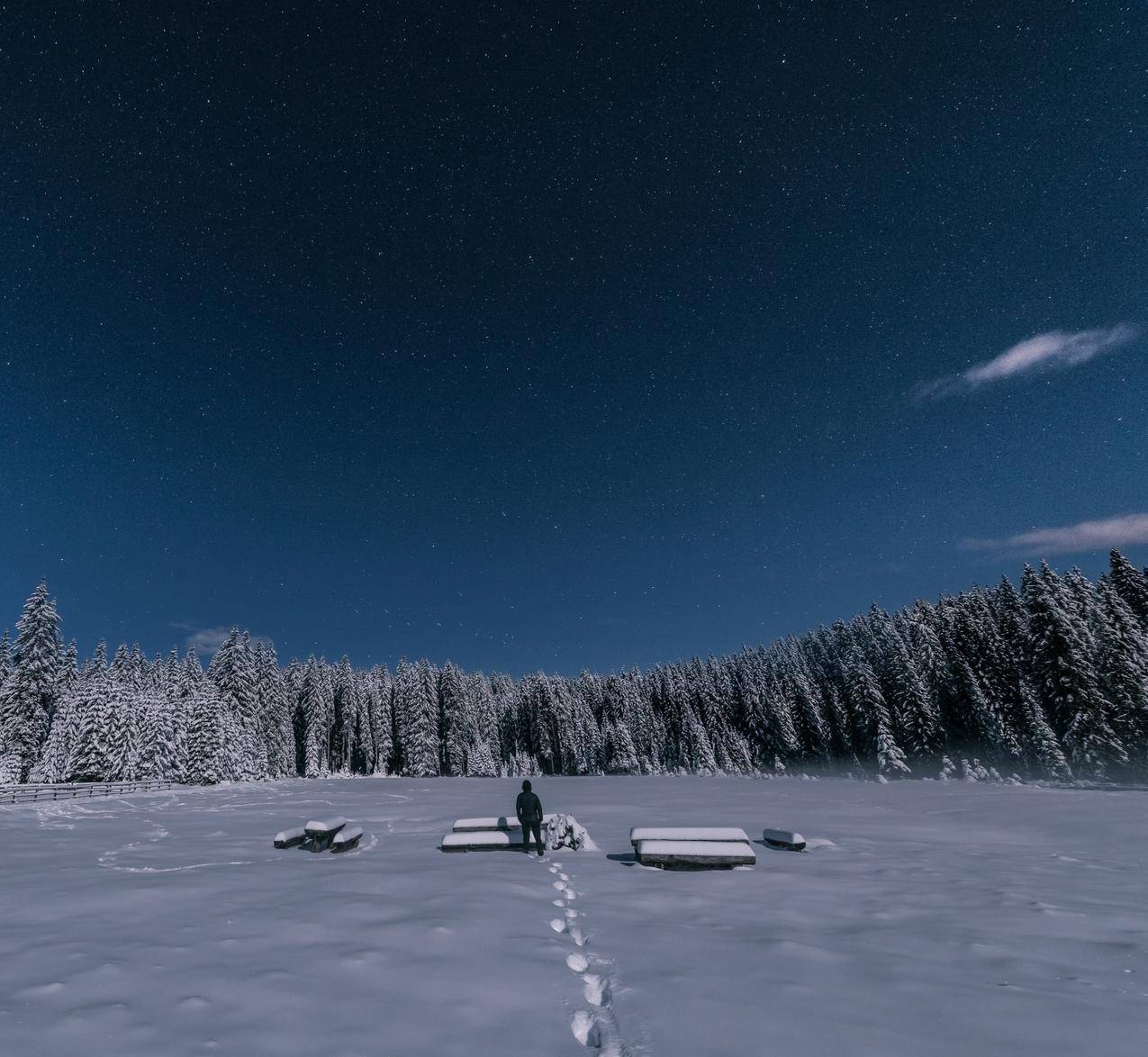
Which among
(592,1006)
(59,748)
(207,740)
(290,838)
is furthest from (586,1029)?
(59,748)

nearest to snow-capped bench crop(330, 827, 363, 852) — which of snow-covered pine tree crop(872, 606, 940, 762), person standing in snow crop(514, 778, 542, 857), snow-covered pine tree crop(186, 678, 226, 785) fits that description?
person standing in snow crop(514, 778, 542, 857)

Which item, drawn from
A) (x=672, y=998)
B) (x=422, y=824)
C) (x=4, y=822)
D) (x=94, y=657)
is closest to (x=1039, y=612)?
(x=422, y=824)

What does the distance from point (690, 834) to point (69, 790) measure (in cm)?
4407

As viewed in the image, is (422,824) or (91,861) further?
(422,824)

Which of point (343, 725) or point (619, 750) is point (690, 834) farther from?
point (343, 725)

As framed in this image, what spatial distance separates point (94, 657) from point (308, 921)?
8010 cm

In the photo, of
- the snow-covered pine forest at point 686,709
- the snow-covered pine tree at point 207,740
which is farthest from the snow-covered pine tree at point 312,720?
the snow-covered pine tree at point 207,740

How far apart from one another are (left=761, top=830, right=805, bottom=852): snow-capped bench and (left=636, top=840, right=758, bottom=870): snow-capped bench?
228cm

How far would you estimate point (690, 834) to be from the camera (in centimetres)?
1132

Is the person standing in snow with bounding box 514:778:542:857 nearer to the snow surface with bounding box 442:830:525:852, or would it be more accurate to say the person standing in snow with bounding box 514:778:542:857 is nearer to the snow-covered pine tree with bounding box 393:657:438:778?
the snow surface with bounding box 442:830:525:852

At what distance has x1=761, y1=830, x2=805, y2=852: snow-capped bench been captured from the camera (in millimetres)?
12523

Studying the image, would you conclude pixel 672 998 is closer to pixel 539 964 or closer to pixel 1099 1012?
pixel 539 964

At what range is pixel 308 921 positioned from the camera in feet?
22.3

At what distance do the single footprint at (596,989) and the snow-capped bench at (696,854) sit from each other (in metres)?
5.77
